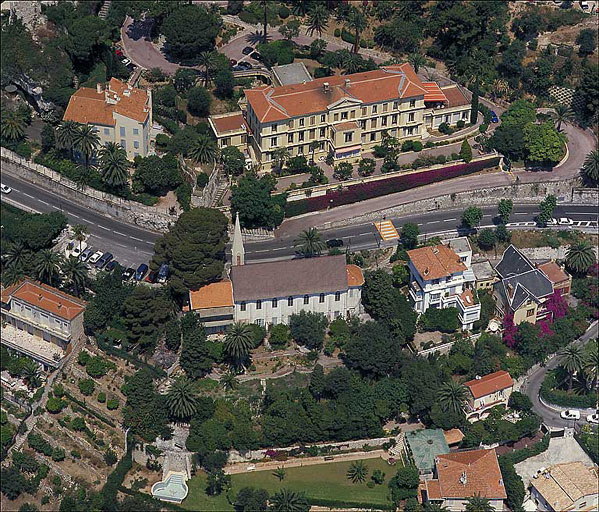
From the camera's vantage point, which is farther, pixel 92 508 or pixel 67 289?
pixel 67 289

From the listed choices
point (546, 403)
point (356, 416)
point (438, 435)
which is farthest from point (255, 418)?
point (546, 403)

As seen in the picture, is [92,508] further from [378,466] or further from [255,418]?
[378,466]

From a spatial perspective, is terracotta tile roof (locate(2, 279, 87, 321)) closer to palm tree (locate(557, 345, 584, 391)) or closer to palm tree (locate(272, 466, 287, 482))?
palm tree (locate(272, 466, 287, 482))

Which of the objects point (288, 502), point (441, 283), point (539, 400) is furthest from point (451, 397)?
point (288, 502)

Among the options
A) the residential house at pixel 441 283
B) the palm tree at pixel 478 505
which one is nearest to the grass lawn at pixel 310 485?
the palm tree at pixel 478 505

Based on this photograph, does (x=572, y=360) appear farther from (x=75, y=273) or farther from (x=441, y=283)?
(x=75, y=273)

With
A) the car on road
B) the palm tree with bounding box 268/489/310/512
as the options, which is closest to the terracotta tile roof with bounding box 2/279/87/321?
the palm tree with bounding box 268/489/310/512
